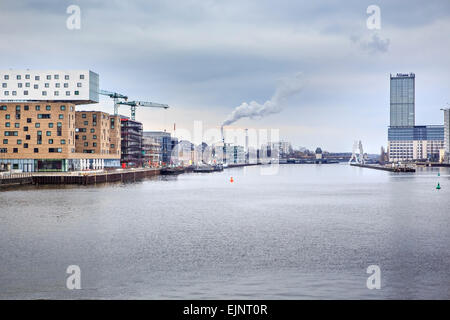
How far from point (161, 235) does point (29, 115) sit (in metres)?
108

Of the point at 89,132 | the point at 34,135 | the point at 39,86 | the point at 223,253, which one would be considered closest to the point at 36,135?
the point at 34,135

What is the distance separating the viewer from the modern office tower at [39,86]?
15275 centimetres

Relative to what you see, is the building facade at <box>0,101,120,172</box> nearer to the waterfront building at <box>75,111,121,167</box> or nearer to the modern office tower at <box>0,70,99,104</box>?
the modern office tower at <box>0,70,99,104</box>

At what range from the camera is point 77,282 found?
28844mm

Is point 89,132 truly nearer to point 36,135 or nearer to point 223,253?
point 36,135

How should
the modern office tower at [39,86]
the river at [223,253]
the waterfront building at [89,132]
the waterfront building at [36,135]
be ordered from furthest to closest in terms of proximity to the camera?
1. the waterfront building at [89,132]
2. the modern office tower at [39,86]
3. the waterfront building at [36,135]
4. the river at [223,253]

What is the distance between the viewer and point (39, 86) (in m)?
153

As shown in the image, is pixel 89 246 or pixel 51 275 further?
pixel 89 246

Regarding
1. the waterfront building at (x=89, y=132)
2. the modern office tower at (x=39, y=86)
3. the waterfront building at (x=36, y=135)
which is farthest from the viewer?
the waterfront building at (x=89, y=132)

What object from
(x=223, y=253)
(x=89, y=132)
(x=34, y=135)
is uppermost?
(x=89, y=132)

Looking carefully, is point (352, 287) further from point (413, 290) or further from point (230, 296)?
point (230, 296)

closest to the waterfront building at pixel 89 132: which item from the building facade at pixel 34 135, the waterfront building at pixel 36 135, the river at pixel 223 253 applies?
the waterfront building at pixel 36 135

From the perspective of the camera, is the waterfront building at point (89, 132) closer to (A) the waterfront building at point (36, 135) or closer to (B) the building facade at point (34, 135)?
(A) the waterfront building at point (36, 135)
